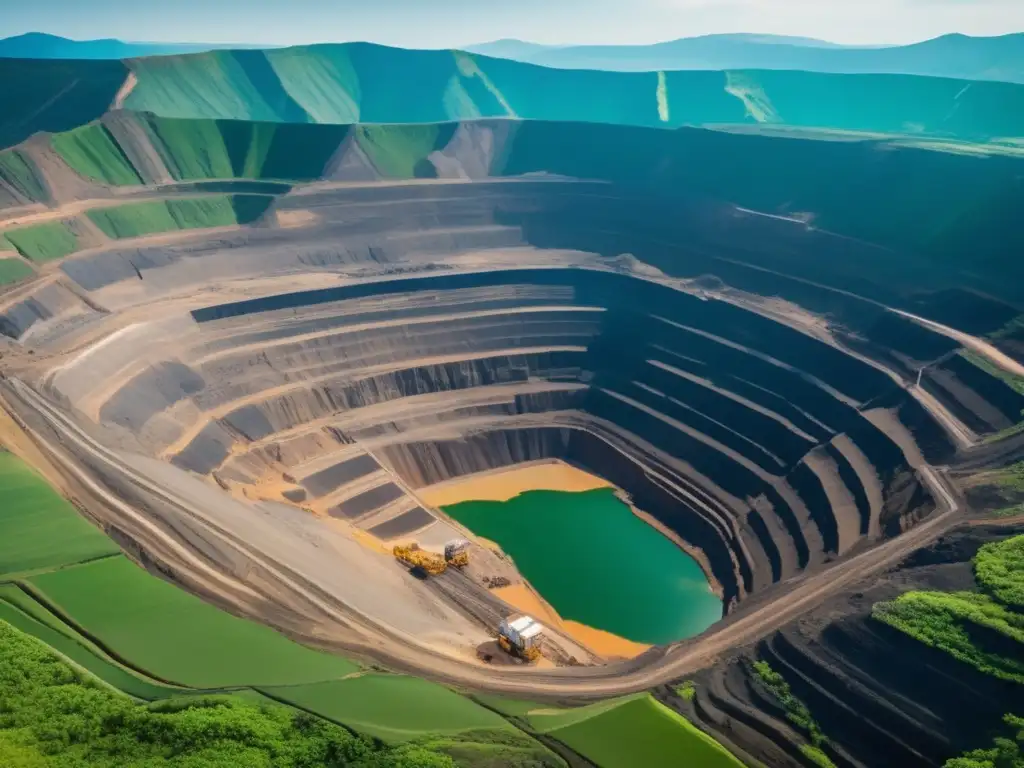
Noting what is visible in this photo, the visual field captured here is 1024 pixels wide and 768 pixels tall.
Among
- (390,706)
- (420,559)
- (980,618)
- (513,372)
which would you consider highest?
(513,372)

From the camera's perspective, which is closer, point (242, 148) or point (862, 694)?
point (862, 694)

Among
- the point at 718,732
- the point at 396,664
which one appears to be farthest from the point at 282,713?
the point at 718,732

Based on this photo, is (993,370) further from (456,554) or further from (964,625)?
→ (456,554)

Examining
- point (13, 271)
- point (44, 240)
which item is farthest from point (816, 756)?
point (44, 240)

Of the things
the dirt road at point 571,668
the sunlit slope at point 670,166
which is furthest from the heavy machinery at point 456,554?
the sunlit slope at point 670,166

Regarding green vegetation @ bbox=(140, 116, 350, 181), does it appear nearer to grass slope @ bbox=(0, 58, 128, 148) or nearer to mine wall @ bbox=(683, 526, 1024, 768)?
grass slope @ bbox=(0, 58, 128, 148)

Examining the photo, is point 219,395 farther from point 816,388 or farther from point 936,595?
point 936,595

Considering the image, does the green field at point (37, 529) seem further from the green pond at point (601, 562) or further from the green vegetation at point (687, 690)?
the green pond at point (601, 562)

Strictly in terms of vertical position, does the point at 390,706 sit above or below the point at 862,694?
below
